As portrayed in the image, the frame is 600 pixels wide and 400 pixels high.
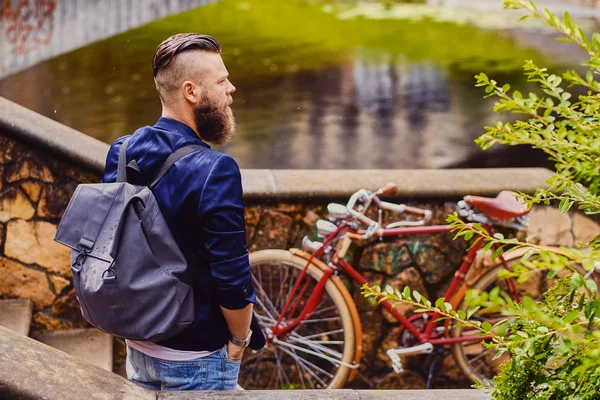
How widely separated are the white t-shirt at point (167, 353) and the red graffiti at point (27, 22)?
5.40 meters

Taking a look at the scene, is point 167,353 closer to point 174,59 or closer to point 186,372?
point 186,372

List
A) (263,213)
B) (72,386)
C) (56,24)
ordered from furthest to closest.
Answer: (56,24) < (263,213) < (72,386)

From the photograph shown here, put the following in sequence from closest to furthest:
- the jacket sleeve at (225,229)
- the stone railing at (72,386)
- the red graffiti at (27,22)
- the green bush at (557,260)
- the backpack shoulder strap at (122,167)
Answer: the green bush at (557,260)
the stone railing at (72,386)
the jacket sleeve at (225,229)
the backpack shoulder strap at (122,167)
the red graffiti at (27,22)

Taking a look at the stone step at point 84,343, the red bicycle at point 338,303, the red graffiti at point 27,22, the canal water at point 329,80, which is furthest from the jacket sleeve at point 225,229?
the red graffiti at point 27,22

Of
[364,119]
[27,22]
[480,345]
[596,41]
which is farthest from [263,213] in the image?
[364,119]

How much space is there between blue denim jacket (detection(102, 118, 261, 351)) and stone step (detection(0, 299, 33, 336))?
2.00m

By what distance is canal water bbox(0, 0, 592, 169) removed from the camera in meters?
8.47

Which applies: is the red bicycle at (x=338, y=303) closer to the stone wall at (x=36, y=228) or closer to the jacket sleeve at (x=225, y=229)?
the stone wall at (x=36, y=228)

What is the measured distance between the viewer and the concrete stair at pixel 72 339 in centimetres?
451

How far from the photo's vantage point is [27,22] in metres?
7.55

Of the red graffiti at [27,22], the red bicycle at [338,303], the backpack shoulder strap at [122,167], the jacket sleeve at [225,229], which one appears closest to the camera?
the jacket sleeve at [225,229]

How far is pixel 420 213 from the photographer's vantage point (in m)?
4.24

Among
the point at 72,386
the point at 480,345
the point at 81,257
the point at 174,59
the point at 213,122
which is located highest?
the point at 174,59

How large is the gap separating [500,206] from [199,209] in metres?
2.14
